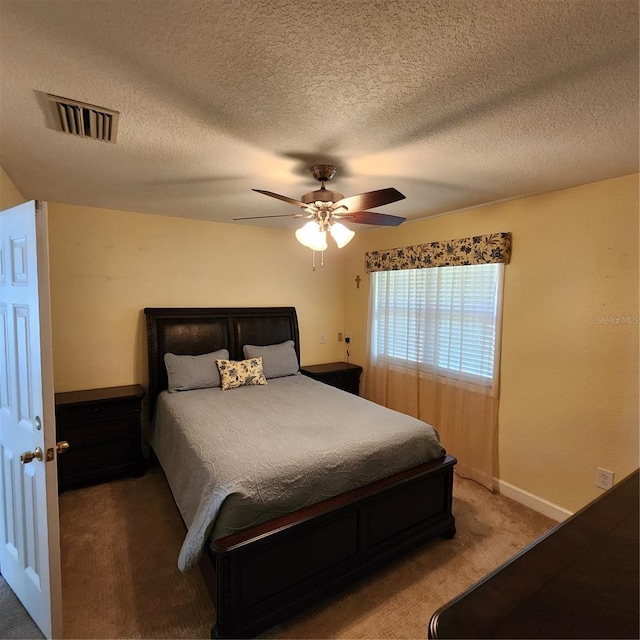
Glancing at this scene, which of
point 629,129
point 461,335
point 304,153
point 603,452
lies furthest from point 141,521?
point 629,129

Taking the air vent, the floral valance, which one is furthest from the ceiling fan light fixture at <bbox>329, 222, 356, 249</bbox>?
the floral valance

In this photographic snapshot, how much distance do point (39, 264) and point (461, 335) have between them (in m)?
3.03

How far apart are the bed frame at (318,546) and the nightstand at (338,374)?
6.07 ft

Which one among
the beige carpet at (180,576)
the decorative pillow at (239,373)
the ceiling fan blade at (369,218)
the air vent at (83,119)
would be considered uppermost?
the air vent at (83,119)

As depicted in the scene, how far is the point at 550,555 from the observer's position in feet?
2.88

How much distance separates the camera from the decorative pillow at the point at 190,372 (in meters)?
3.18

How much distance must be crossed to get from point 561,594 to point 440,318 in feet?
8.98

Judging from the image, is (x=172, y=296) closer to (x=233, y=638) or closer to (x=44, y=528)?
(x=44, y=528)

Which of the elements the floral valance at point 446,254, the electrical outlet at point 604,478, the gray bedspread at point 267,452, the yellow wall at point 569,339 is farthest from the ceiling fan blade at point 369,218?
the electrical outlet at point 604,478

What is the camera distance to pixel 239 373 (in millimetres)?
3355

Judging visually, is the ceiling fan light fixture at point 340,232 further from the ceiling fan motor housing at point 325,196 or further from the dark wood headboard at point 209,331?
the dark wood headboard at point 209,331

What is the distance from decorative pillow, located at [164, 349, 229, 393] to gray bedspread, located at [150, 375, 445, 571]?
21 cm

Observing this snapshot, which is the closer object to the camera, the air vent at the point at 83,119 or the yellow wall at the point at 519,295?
the air vent at the point at 83,119

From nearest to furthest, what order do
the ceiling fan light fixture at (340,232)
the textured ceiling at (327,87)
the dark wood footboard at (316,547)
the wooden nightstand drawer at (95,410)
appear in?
the textured ceiling at (327,87)
the dark wood footboard at (316,547)
the ceiling fan light fixture at (340,232)
the wooden nightstand drawer at (95,410)
